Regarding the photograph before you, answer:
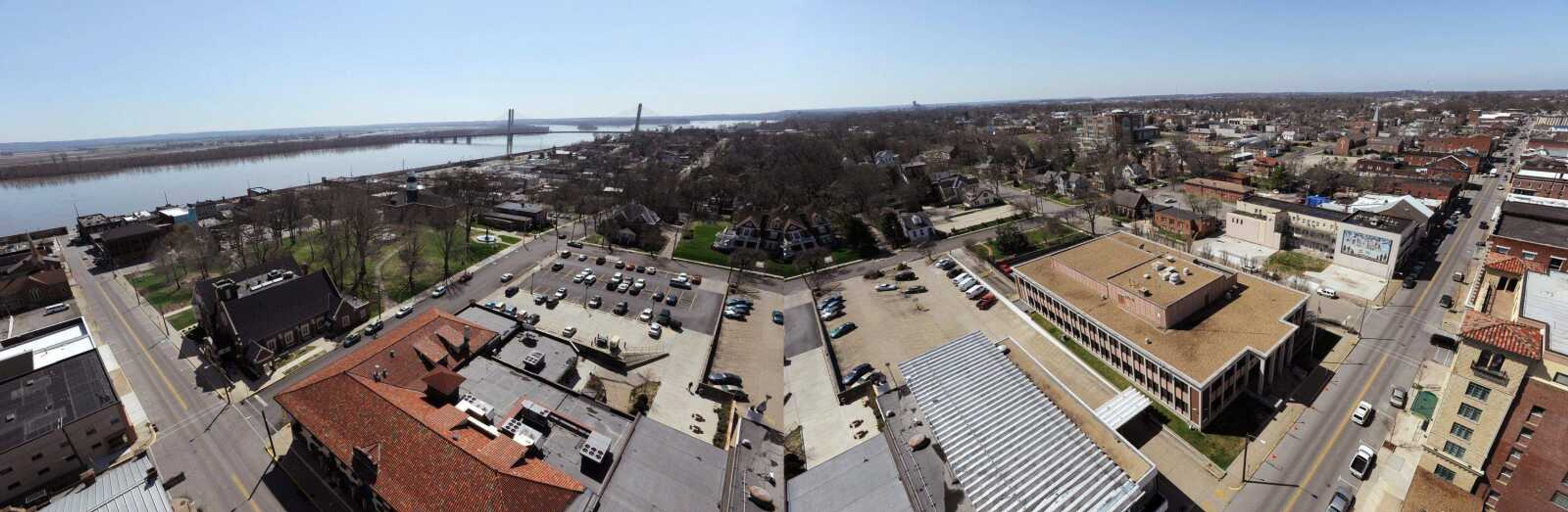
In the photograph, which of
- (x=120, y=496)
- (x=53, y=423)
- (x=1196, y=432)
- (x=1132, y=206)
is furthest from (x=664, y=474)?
(x=1132, y=206)

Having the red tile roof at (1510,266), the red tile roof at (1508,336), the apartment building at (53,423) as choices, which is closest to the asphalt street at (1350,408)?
the red tile roof at (1510,266)

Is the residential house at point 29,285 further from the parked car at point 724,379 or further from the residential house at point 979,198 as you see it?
the residential house at point 979,198

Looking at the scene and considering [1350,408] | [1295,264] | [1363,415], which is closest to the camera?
[1363,415]

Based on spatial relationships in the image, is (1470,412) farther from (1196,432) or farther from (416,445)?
(416,445)

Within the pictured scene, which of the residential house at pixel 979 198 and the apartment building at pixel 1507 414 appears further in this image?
the residential house at pixel 979 198

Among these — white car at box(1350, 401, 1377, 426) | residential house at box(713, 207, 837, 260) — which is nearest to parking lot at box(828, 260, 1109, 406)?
residential house at box(713, 207, 837, 260)

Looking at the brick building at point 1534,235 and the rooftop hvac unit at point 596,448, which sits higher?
the brick building at point 1534,235

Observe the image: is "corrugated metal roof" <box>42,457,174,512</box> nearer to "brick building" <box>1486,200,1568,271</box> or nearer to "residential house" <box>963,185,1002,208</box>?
"residential house" <box>963,185,1002,208</box>

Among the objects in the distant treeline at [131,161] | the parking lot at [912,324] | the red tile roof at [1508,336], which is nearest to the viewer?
the red tile roof at [1508,336]
